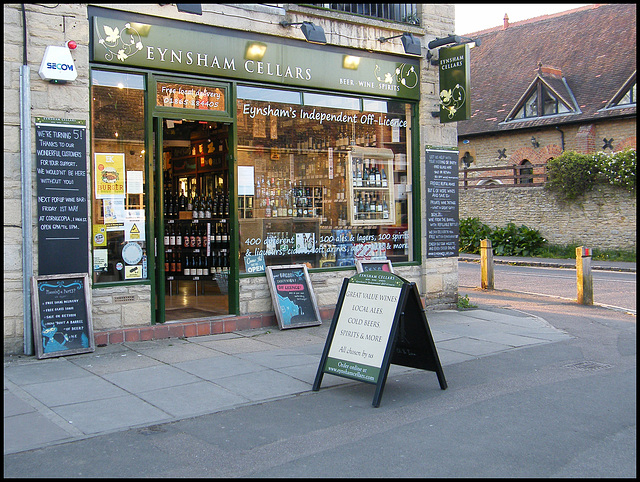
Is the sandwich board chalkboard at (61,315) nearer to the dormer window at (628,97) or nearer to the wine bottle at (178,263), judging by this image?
the wine bottle at (178,263)

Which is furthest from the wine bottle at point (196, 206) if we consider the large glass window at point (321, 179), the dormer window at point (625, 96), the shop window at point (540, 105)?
the shop window at point (540, 105)

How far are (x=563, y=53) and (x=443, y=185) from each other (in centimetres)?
2908

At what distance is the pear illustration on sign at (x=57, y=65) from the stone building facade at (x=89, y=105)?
0.12 meters

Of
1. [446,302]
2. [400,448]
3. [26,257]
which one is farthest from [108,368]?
[446,302]

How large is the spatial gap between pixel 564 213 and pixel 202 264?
2042 centimetres

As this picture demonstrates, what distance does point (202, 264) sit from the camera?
36.4 ft

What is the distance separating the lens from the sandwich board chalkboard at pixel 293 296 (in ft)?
32.9

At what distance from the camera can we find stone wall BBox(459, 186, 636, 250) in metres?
25.5

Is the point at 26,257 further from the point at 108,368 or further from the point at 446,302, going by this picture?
the point at 446,302

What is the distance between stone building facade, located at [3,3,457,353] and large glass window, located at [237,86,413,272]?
526 mm

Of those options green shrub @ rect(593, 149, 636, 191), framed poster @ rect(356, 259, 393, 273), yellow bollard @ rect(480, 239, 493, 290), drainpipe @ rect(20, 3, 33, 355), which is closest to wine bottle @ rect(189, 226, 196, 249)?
framed poster @ rect(356, 259, 393, 273)

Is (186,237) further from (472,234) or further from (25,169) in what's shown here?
(472,234)

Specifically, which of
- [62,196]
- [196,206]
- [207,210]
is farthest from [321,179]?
[62,196]

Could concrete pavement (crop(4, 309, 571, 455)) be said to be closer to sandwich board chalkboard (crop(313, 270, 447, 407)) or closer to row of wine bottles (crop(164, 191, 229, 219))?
sandwich board chalkboard (crop(313, 270, 447, 407))
